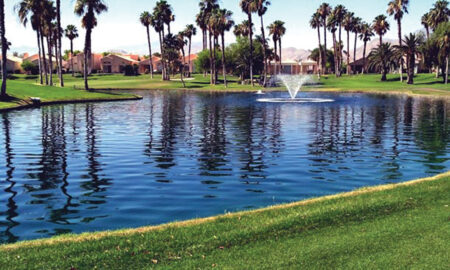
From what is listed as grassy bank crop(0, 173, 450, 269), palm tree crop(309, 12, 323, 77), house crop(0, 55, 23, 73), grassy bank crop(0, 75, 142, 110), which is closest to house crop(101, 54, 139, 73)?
house crop(0, 55, 23, 73)

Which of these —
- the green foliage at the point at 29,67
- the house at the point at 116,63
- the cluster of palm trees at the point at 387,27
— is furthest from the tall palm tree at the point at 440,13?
the green foliage at the point at 29,67

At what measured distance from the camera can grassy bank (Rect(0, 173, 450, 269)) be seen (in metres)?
9.22

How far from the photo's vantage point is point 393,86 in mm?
98500

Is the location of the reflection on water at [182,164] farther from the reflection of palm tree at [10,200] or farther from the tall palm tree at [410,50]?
the tall palm tree at [410,50]

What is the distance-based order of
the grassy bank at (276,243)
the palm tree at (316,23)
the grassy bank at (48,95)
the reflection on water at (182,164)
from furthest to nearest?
the palm tree at (316,23)
the grassy bank at (48,95)
the reflection on water at (182,164)
the grassy bank at (276,243)

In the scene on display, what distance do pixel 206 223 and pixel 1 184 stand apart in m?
10.2

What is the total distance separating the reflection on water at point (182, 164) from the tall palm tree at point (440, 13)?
87.5 metres

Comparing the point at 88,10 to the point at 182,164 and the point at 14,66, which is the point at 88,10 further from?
the point at 14,66

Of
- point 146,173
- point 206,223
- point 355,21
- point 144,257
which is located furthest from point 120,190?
point 355,21

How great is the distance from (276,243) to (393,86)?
312ft

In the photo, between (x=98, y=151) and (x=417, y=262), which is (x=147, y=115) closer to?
(x=98, y=151)

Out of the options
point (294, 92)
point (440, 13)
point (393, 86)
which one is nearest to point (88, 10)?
point (294, 92)

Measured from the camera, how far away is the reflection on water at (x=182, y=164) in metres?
14.9

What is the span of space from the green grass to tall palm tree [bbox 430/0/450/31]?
13675 mm
